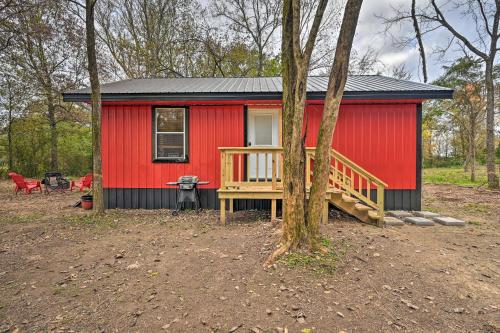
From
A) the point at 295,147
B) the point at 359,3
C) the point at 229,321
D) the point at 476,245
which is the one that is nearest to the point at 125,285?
the point at 229,321

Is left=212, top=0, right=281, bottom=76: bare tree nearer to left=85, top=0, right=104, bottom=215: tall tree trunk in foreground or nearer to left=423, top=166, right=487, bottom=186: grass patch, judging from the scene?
left=423, top=166, right=487, bottom=186: grass patch

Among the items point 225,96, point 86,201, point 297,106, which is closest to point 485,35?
point 225,96

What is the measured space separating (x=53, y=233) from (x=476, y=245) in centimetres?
676

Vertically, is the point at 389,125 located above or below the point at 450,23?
below

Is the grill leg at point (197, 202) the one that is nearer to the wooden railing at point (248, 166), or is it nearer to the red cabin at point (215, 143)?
the red cabin at point (215, 143)

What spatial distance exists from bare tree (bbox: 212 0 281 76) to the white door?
Answer: 10310 mm

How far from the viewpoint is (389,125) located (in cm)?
599

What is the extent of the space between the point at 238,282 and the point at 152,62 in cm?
1523

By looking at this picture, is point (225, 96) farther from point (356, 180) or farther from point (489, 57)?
point (489, 57)

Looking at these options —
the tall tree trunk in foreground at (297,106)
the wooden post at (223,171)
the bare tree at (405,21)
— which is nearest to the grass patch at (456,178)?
the bare tree at (405,21)

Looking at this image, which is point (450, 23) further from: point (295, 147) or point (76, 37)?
point (76, 37)

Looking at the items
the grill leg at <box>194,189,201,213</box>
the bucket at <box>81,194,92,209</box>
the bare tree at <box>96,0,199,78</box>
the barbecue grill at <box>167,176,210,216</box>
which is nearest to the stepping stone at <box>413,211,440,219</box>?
the barbecue grill at <box>167,176,210,216</box>

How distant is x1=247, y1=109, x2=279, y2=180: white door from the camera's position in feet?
20.9

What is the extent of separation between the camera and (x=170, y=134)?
6211 millimetres
